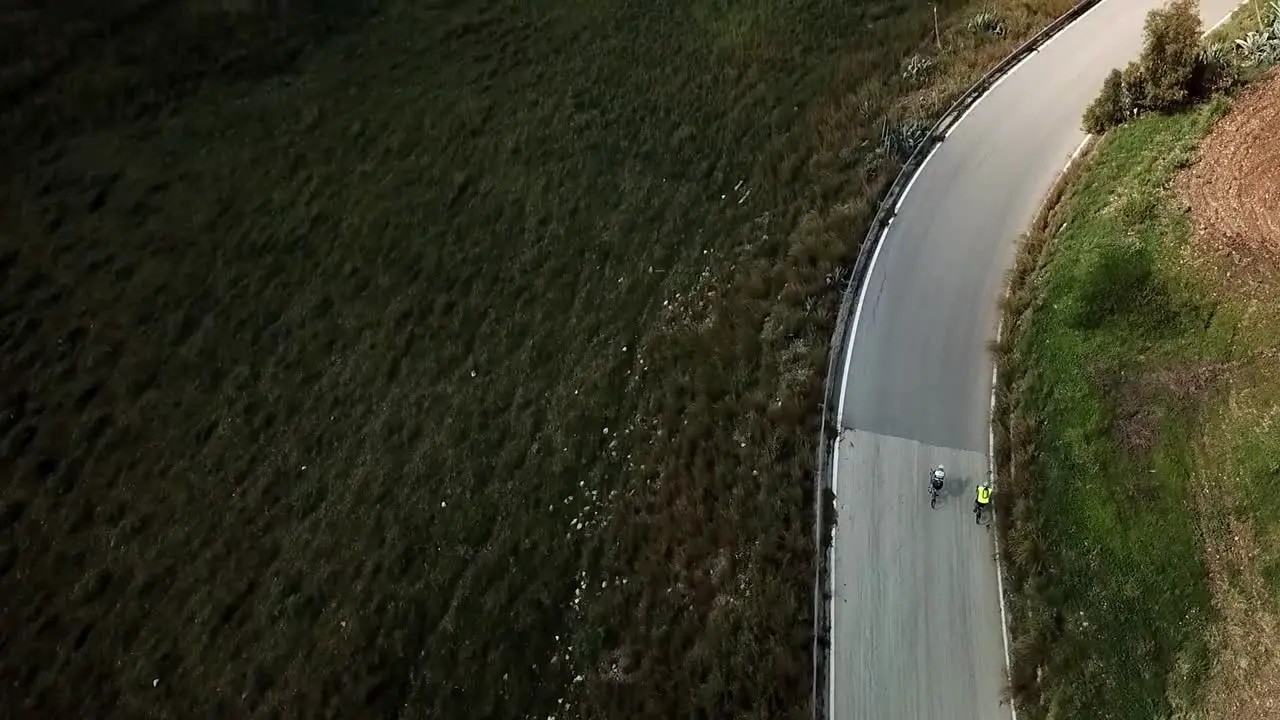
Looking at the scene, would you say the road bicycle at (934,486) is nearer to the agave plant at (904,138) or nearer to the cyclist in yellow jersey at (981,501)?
the cyclist in yellow jersey at (981,501)

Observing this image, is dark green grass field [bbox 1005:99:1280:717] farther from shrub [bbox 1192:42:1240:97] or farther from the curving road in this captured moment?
shrub [bbox 1192:42:1240:97]

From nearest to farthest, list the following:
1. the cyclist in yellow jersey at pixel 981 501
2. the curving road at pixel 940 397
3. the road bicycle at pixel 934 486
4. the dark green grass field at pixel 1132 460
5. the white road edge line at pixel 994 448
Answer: the dark green grass field at pixel 1132 460 < the white road edge line at pixel 994 448 < the curving road at pixel 940 397 < the cyclist in yellow jersey at pixel 981 501 < the road bicycle at pixel 934 486

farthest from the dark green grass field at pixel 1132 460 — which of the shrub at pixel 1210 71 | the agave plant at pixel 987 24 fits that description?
the agave plant at pixel 987 24

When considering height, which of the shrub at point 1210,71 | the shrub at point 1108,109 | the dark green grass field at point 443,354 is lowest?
the dark green grass field at point 443,354

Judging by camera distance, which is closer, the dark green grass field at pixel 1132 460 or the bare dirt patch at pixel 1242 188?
the dark green grass field at pixel 1132 460

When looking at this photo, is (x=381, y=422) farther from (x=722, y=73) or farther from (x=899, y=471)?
(x=722, y=73)

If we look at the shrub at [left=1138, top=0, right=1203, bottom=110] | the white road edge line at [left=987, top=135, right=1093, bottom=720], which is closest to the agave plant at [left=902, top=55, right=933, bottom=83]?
the white road edge line at [left=987, top=135, right=1093, bottom=720]

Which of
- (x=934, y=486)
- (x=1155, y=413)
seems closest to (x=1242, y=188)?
(x=1155, y=413)
